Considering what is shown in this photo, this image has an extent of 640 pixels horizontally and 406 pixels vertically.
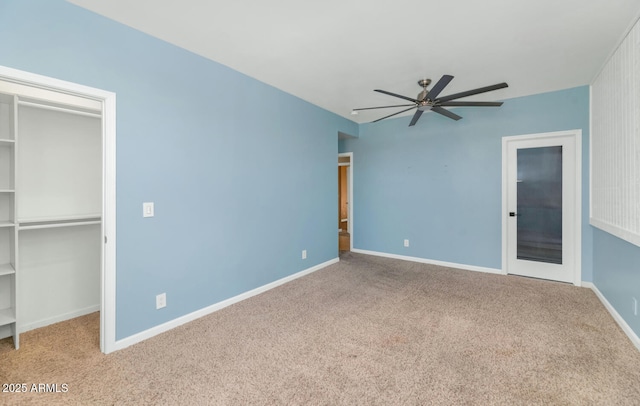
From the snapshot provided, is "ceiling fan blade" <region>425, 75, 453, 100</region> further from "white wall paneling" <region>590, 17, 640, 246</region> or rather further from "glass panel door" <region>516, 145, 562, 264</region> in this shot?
"glass panel door" <region>516, 145, 562, 264</region>

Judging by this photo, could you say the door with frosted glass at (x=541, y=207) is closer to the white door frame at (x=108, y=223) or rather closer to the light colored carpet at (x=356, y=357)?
the light colored carpet at (x=356, y=357)

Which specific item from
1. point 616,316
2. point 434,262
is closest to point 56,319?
point 434,262

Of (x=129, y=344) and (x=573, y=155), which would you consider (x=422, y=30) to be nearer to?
(x=573, y=155)

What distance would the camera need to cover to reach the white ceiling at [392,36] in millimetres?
2076

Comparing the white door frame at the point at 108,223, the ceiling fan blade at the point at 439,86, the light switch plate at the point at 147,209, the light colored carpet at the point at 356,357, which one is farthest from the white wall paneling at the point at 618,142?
the white door frame at the point at 108,223

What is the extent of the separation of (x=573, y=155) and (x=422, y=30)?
3.00 metres

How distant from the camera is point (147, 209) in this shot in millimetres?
2430

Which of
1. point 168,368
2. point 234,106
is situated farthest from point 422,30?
point 168,368

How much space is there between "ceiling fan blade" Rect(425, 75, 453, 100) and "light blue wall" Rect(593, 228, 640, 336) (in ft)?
6.66

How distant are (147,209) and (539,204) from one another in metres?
4.88

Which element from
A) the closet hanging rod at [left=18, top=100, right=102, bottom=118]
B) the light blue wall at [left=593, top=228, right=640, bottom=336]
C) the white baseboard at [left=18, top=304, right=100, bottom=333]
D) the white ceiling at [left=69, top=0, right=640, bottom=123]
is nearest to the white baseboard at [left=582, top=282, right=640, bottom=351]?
the light blue wall at [left=593, top=228, right=640, bottom=336]

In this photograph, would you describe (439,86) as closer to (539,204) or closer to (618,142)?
(618,142)

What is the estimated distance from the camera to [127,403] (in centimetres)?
167

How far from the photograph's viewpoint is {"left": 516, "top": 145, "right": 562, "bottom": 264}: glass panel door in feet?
12.7
